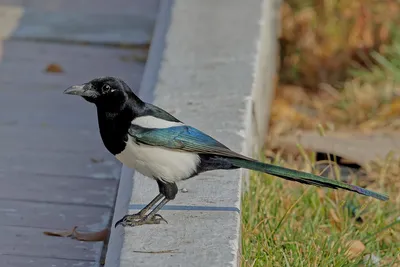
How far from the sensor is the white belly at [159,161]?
347 centimetres

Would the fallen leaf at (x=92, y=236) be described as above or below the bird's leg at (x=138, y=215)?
below

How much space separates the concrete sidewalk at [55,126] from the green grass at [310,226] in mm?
631

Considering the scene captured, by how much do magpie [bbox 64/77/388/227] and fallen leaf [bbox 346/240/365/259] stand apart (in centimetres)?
45

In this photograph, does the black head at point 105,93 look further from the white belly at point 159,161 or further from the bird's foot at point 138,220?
the bird's foot at point 138,220

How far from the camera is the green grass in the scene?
12.1 ft

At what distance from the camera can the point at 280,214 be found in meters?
A: 4.25

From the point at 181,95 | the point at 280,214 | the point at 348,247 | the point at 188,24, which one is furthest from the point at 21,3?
the point at 348,247

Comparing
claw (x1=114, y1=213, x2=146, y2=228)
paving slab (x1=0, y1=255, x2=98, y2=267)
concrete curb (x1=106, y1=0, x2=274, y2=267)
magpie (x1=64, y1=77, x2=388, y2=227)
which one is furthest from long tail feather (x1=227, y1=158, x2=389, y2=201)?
paving slab (x1=0, y1=255, x2=98, y2=267)

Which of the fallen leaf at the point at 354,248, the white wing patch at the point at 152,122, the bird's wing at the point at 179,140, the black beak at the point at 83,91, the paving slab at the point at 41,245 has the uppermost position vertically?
the black beak at the point at 83,91

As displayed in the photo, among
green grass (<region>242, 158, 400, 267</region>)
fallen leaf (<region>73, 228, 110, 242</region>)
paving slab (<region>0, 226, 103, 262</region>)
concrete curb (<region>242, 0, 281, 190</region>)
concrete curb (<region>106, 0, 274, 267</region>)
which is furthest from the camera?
concrete curb (<region>242, 0, 281, 190</region>)

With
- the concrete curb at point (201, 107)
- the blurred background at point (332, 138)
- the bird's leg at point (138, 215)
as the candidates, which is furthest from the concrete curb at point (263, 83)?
the bird's leg at point (138, 215)

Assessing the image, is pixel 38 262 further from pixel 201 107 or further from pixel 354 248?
pixel 354 248

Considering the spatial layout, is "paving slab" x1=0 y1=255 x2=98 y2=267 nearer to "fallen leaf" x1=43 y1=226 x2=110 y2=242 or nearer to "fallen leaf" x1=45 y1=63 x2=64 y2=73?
"fallen leaf" x1=43 y1=226 x2=110 y2=242

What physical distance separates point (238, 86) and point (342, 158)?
92 cm
